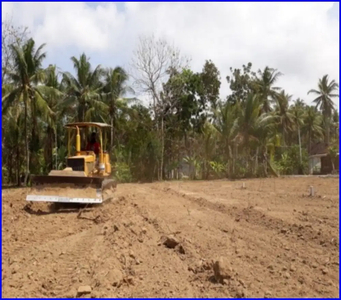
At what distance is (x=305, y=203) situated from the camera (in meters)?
12.5

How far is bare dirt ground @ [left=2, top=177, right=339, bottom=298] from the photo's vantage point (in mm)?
4969

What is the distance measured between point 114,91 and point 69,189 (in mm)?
21240

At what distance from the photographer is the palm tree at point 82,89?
28.6 meters

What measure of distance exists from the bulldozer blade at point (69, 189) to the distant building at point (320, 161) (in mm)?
33815

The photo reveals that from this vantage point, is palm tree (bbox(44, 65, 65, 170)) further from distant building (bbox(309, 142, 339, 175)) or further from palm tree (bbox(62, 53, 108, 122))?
distant building (bbox(309, 142, 339, 175))

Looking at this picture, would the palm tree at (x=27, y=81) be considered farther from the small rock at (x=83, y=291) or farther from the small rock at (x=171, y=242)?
the small rock at (x=83, y=291)

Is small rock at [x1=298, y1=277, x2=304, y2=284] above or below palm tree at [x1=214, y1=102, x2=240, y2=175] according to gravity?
below

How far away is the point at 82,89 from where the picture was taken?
29.1 m

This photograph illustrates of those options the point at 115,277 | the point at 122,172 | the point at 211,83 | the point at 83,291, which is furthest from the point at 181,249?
the point at 211,83

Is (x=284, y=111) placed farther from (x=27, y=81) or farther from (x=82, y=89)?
(x=27, y=81)

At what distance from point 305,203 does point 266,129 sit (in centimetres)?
1956

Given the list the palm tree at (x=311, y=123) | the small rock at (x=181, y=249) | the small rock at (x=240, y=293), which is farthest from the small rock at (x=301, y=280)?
the palm tree at (x=311, y=123)

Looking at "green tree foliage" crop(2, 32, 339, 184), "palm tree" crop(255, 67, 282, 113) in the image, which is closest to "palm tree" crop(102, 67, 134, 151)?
"green tree foliage" crop(2, 32, 339, 184)

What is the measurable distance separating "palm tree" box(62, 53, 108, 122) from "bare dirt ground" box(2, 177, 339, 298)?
19.2 metres
